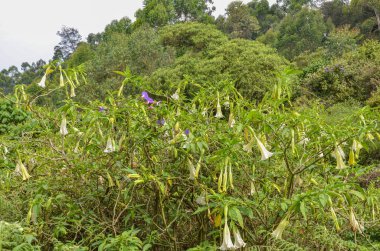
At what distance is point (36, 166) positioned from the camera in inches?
92.7

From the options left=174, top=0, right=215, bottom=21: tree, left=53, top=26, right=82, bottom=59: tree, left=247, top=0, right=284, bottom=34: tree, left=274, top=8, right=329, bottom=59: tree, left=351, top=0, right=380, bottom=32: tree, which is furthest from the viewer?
left=53, top=26, right=82, bottom=59: tree

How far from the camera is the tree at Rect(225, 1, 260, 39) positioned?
108ft

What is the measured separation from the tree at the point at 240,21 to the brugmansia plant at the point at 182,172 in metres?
31.6

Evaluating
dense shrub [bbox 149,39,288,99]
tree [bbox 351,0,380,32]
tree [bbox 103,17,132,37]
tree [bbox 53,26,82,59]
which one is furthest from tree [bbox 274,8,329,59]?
tree [bbox 53,26,82,59]

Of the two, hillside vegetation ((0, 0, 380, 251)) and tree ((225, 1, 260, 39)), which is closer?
hillside vegetation ((0, 0, 380, 251))

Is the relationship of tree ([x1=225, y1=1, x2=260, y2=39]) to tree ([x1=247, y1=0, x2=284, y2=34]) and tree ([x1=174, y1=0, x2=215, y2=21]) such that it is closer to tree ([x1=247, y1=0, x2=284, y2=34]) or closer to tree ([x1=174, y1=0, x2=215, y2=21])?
tree ([x1=174, y1=0, x2=215, y2=21])

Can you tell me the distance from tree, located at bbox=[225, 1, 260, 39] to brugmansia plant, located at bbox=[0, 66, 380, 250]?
104ft

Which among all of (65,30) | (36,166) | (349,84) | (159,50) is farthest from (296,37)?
(65,30)

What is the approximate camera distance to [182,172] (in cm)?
203

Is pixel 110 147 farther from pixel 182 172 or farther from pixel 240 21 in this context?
pixel 240 21

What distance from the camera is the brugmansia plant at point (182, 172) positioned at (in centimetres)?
174

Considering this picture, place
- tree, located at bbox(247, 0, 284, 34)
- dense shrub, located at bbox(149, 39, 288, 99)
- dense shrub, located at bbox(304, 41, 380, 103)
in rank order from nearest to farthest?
1. dense shrub, located at bbox(304, 41, 380, 103)
2. dense shrub, located at bbox(149, 39, 288, 99)
3. tree, located at bbox(247, 0, 284, 34)

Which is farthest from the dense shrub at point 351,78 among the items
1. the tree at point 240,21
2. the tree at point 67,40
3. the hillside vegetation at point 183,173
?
the tree at point 67,40

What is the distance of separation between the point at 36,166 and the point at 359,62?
11.7m
